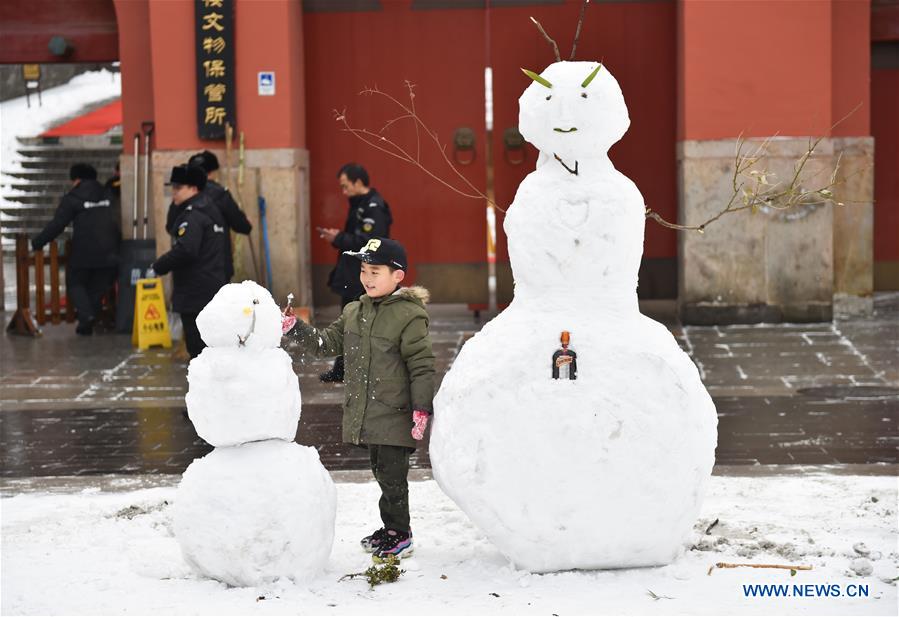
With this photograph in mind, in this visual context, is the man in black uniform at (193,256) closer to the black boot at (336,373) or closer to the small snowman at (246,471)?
the black boot at (336,373)

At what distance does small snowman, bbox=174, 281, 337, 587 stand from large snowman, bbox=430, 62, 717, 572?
1.98ft

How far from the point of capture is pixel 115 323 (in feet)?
45.4

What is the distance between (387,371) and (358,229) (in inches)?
199

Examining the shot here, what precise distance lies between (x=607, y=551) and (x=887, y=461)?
2.92 metres

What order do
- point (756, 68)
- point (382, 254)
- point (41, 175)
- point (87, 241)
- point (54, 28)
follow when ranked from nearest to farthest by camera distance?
point (382, 254)
point (756, 68)
point (87, 241)
point (54, 28)
point (41, 175)

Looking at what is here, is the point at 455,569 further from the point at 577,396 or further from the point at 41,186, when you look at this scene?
the point at 41,186

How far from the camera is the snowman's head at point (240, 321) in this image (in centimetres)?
523

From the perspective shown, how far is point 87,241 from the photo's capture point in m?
13.6

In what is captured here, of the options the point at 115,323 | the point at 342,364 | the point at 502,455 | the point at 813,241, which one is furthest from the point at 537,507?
the point at 115,323

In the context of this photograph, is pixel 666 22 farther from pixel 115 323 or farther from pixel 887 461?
pixel 887 461

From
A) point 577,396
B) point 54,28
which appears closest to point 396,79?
point 54,28

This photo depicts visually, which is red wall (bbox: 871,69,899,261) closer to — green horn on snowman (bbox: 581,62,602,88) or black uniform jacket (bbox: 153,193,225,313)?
black uniform jacket (bbox: 153,193,225,313)

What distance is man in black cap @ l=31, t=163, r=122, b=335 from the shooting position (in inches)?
535

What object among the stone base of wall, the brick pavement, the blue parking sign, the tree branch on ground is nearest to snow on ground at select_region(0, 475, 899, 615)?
the tree branch on ground
